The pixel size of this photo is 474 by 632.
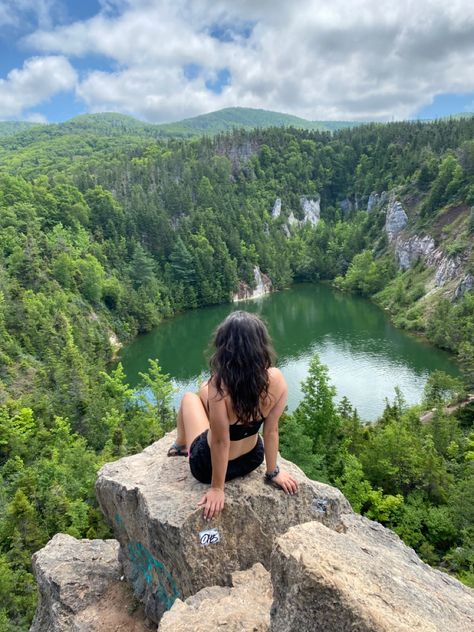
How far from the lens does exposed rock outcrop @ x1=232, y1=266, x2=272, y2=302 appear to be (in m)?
80.4


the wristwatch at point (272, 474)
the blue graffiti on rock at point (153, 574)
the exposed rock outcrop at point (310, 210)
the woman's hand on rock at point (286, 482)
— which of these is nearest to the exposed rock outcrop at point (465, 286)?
the woman's hand on rock at point (286, 482)

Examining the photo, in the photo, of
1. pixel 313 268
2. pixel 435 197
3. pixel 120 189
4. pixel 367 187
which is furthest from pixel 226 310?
pixel 367 187

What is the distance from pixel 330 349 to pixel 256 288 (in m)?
35.4

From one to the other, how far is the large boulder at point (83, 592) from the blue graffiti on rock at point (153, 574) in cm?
41

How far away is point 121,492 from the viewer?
6.11m

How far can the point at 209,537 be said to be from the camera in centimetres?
497

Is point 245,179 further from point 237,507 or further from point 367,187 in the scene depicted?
point 237,507

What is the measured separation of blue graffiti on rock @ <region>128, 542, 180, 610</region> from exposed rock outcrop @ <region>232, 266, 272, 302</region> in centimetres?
7291

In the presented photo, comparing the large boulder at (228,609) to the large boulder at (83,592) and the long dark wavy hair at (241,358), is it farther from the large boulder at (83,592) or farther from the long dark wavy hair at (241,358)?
the long dark wavy hair at (241,358)

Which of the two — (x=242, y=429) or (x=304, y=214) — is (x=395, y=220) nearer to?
(x=304, y=214)

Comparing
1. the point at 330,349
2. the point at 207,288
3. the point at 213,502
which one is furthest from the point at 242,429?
the point at 207,288

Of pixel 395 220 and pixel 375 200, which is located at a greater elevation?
Answer: pixel 375 200

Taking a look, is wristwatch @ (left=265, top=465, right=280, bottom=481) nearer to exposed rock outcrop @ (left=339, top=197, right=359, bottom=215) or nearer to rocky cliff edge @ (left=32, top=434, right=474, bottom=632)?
rocky cliff edge @ (left=32, top=434, right=474, bottom=632)

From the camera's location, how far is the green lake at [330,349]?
38781 mm
